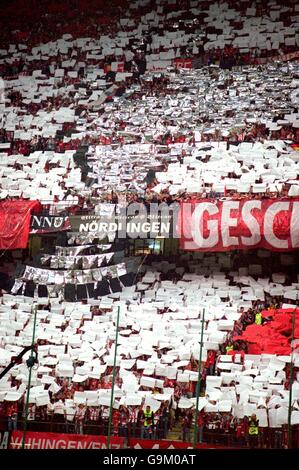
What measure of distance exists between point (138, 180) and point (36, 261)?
10.6 feet

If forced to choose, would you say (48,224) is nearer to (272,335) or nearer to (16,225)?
(16,225)

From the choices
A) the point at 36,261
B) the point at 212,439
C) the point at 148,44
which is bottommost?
the point at 212,439

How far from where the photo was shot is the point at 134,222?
17.7 metres

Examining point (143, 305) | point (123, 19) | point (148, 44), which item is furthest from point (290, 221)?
point (123, 19)

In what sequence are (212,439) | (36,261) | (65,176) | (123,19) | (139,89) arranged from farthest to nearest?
(123,19)
(139,89)
(65,176)
(36,261)
(212,439)

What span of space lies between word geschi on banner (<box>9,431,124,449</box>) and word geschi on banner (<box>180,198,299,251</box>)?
5518 mm

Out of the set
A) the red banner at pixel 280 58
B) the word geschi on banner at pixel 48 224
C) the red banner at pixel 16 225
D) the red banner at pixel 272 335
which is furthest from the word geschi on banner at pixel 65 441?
the red banner at pixel 280 58

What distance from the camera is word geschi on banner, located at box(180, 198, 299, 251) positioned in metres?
16.8

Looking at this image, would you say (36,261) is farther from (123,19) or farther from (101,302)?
(123,19)

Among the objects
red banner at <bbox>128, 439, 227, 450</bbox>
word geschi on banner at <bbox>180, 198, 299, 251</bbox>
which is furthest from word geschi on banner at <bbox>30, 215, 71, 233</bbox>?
red banner at <bbox>128, 439, 227, 450</bbox>

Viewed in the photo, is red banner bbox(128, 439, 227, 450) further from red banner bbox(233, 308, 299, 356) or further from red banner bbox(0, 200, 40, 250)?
red banner bbox(0, 200, 40, 250)

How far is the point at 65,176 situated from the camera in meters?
20.3

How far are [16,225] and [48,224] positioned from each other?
2.63 ft

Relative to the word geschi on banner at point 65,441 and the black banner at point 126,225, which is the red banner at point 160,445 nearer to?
the word geschi on banner at point 65,441
